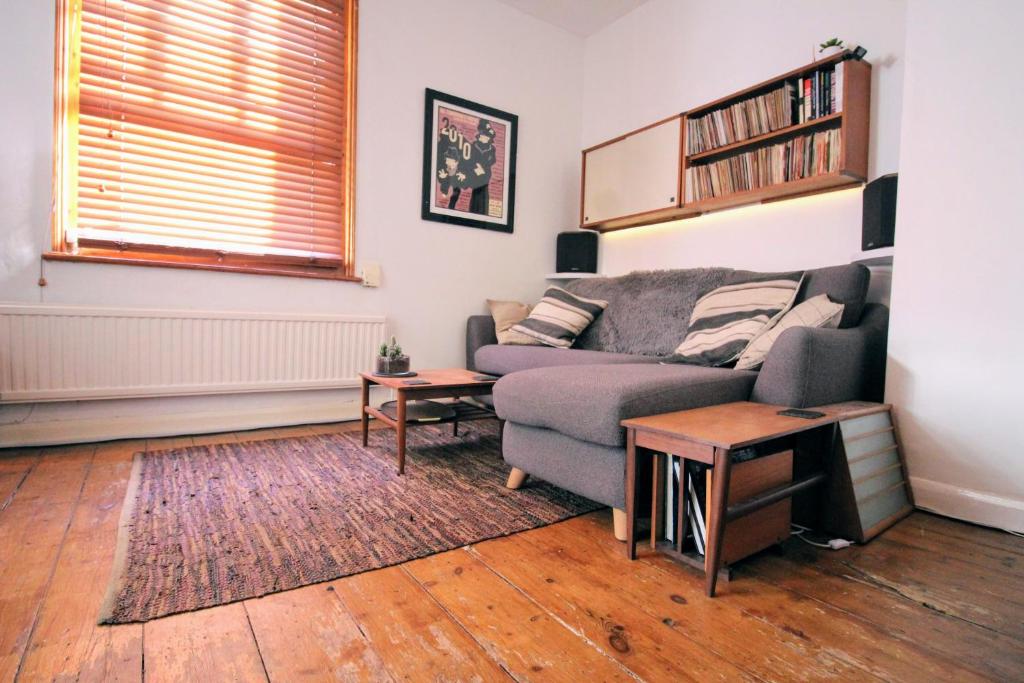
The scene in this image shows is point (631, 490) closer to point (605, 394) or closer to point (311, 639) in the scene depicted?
point (605, 394)

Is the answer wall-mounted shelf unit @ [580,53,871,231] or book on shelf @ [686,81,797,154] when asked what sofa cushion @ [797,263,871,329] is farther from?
book on shelf @ [686,81,797,154]

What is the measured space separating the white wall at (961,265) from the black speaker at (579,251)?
2.08 meters

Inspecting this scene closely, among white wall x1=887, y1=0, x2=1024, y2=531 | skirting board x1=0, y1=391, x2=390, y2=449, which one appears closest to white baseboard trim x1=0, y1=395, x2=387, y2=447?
skirting board x1=0, y1=391, x2=390, y2=449

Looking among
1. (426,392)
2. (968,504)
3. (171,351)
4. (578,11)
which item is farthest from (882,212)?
(171,351)

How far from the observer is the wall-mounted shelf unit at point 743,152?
2.32 meters

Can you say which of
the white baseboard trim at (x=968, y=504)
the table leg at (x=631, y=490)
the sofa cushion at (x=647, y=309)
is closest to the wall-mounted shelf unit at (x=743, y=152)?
the sofa cushion at (x=647, y=309)

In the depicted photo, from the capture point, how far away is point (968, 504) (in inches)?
64.4

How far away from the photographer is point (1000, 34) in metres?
1.61

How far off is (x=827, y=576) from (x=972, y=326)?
101 centimetres

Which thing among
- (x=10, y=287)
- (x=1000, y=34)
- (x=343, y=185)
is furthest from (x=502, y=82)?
(x=10, y=287)

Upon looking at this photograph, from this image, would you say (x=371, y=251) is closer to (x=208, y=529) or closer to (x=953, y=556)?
(x=208, y=529)

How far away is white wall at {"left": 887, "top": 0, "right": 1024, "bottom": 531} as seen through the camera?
158 cm

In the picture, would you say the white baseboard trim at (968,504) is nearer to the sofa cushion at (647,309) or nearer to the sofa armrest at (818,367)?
the sofa armrest at (818,367)

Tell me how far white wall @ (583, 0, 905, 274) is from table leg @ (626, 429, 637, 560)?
5.15 feet
